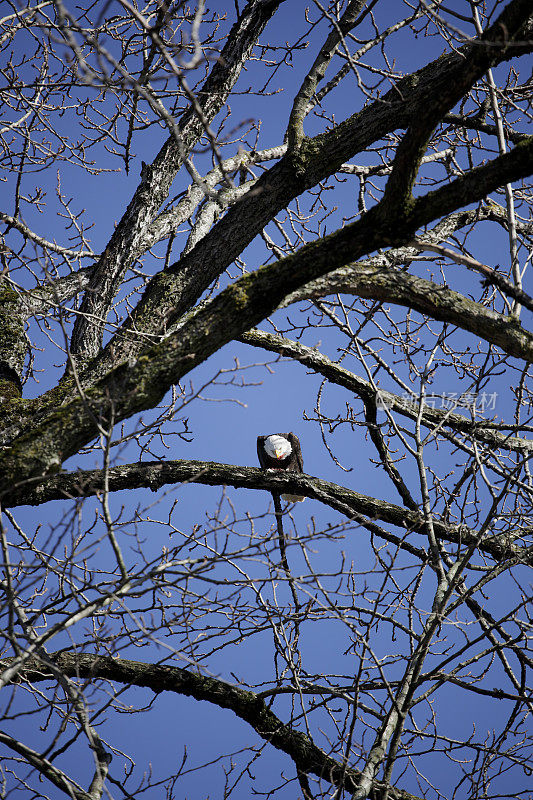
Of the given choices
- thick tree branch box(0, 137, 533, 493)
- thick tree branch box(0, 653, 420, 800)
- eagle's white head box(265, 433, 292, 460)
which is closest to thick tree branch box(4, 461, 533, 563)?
thick tree branch box(0, 137, 533, 493)

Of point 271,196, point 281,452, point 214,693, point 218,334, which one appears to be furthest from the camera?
point 281,452

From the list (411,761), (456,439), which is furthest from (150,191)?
(411,761)

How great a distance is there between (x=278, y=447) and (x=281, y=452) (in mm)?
42

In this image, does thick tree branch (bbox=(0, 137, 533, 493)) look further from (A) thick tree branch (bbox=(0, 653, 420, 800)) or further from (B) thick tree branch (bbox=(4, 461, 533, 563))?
(A) thick tree branch (bbox=(0, 653, 420, 800))

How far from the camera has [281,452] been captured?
15.1 ft

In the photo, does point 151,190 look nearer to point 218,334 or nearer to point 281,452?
point 218,334

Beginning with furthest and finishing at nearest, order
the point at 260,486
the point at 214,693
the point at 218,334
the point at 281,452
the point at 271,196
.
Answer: the point at 281,452 → the point at 260,486 → the point at 214,693 → the point at 271,196 → the point at 218,334

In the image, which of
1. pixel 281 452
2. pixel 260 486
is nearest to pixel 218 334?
pixel 260 486

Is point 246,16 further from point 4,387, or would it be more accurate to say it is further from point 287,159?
point 4,387

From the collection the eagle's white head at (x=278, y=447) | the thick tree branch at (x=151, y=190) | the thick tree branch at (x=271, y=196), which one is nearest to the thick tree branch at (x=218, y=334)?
the thick tree branch at (x=271, y=196)

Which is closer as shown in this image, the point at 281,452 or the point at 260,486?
the point at 260,486

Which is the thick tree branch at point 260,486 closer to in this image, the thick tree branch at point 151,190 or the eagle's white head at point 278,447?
the thick tree branch at point 151,190

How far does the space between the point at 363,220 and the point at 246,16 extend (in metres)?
2.07

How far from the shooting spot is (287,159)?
3.07 metres
